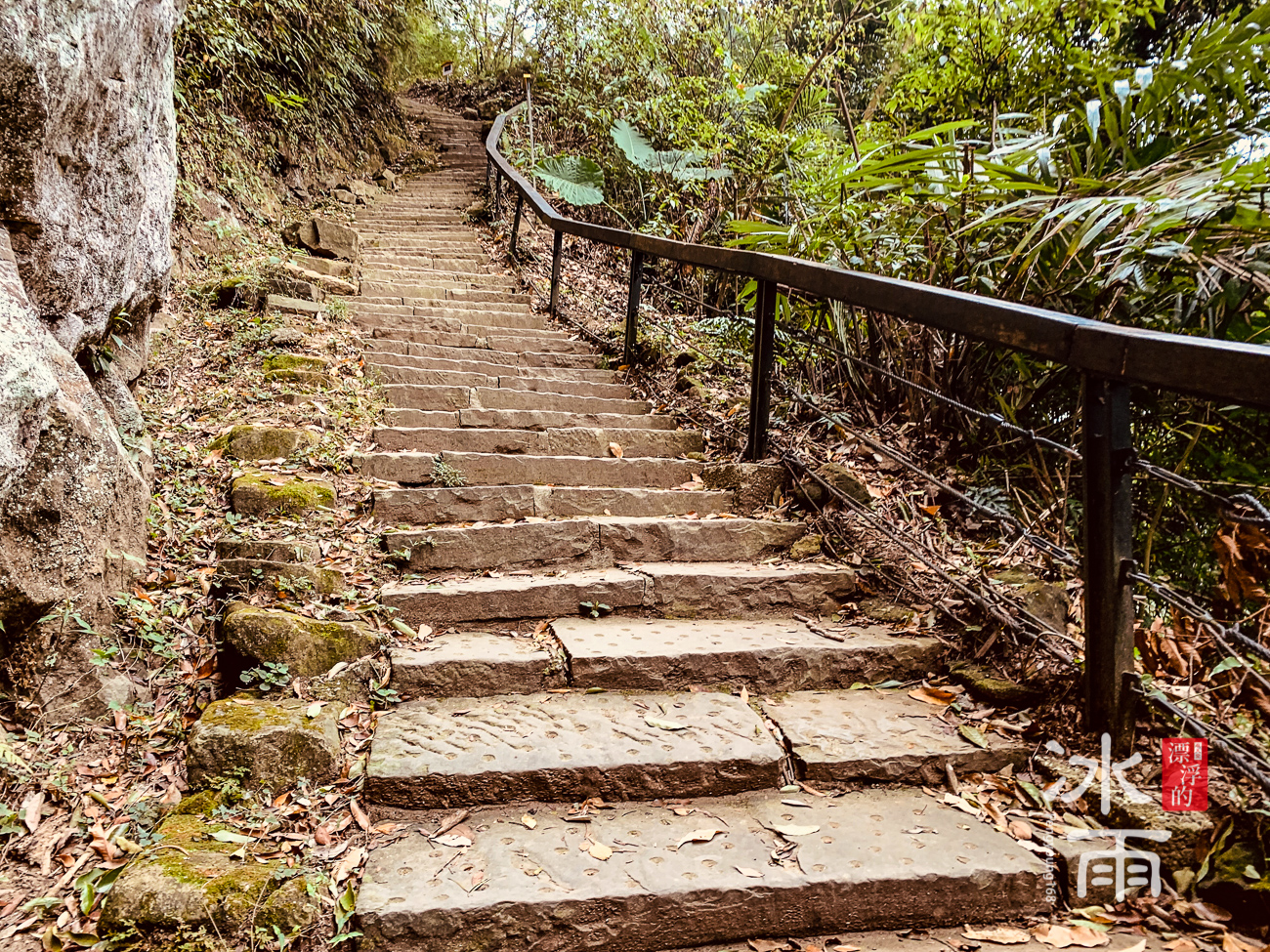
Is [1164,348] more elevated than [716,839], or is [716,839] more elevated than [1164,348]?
[1164,348]

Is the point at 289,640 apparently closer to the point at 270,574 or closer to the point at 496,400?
the point at 270,574

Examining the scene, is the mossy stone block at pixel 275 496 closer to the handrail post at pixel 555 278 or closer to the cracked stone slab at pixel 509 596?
the cracked stone slab at pixel 509 596

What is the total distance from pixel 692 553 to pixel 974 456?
1.17m

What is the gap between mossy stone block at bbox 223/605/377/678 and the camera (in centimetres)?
220

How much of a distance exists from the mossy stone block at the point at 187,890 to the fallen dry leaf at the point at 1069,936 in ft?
5.34

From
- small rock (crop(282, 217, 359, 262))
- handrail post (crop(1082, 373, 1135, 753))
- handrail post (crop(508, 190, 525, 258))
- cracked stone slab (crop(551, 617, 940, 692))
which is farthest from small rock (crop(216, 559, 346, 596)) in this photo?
handrail post (crop(508, 190, 525, 258))

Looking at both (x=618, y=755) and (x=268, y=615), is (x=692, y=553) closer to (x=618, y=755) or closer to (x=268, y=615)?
(x=618, y=755)

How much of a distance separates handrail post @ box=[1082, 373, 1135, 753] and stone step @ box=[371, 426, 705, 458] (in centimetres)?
227

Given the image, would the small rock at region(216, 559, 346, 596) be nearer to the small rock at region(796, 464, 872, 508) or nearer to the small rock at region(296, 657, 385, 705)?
the small rock at region(296, 657, 385, 705)

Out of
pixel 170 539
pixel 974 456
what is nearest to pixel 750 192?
pixel 974 456

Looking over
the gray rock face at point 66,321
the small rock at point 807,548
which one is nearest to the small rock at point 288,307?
the gray rock face at point 66,321

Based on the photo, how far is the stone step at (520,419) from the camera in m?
4.03

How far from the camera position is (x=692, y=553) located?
3068mm

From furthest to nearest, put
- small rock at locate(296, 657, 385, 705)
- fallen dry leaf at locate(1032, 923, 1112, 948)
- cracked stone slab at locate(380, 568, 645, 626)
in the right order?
1. cracked stone slab at locate(380, 568, 645, 626)
2. small rock at locate(296, 657, 385, 705)
3. fallen dry leaf at locate(1032, 923, 1112, 948)
